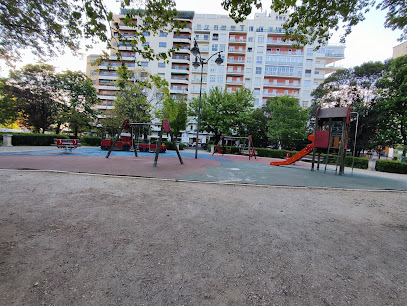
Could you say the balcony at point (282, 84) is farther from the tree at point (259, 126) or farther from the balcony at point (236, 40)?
the tree at point (259, 126)

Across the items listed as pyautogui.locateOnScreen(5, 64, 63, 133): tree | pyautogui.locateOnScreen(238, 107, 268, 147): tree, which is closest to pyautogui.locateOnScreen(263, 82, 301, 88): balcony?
pyautogui.locateOnScreen(238, 107, 268, 147): tree

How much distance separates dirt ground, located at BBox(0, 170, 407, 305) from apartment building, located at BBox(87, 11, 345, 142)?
153 feet

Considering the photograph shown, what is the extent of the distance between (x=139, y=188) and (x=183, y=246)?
3.19m

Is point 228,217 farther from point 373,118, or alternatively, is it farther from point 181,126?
point 181,126

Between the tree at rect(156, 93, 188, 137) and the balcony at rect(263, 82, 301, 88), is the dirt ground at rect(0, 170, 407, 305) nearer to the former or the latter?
the tree at rect(156, 93, 188, 137)

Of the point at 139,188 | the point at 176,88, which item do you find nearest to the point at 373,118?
the point at 139,188

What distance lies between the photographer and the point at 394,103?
18234 mm

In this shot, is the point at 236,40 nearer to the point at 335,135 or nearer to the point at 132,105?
the point at 132,105

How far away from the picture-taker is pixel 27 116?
27438mm

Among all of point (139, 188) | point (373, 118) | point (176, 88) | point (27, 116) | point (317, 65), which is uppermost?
point (317, 65)

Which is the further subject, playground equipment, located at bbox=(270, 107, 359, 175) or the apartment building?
the apartment building

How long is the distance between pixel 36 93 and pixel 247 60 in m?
46.2

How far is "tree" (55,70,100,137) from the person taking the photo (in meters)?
27.7

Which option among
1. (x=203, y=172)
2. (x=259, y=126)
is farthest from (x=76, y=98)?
(x=259, y=126)
